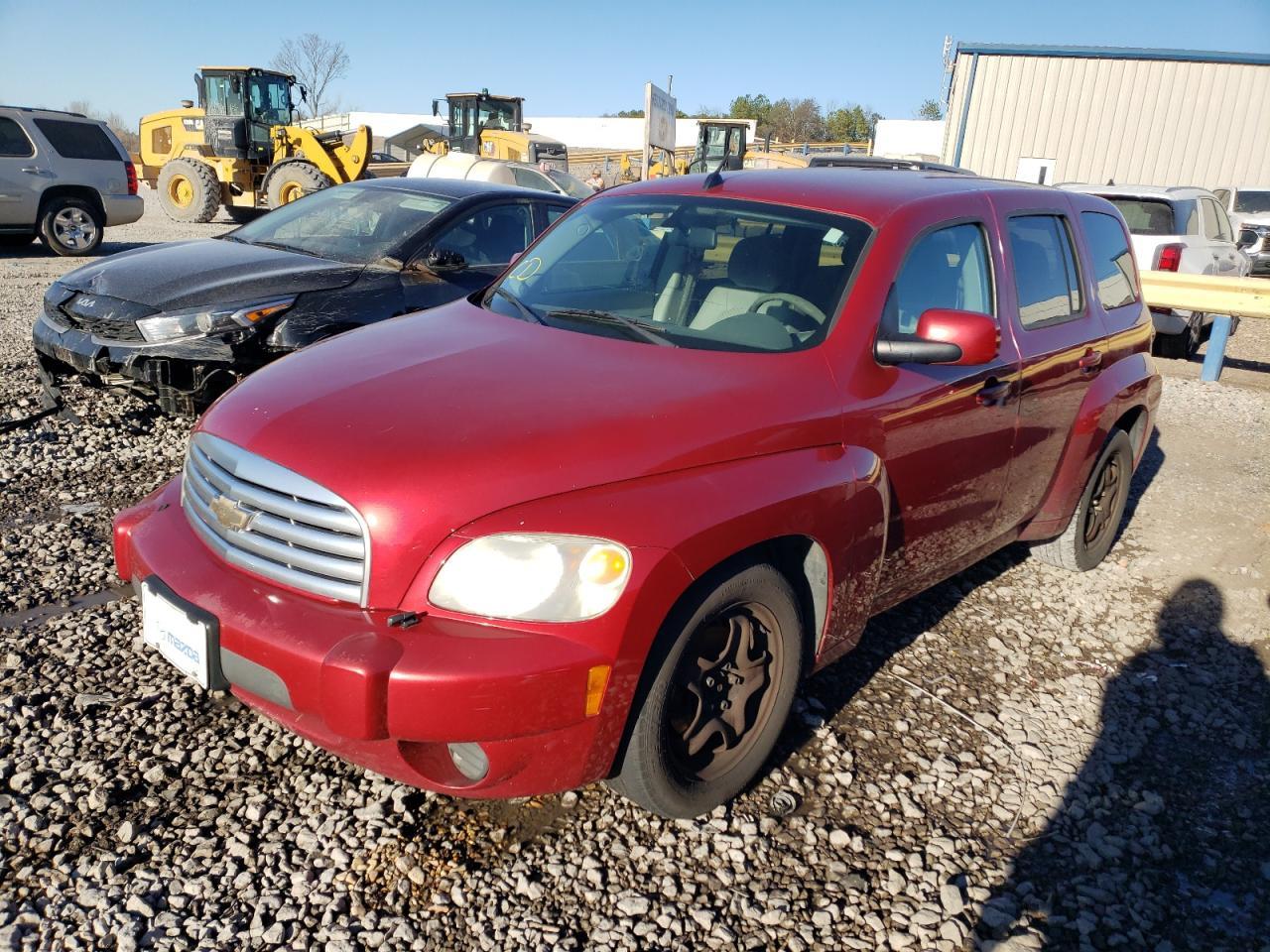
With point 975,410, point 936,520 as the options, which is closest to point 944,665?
point 936,520

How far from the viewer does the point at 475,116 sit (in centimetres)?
2627

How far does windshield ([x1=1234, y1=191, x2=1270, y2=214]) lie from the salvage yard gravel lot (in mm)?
18472

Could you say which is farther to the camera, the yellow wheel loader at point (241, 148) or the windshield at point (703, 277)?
the yellow wheel loader at point (241, 148)

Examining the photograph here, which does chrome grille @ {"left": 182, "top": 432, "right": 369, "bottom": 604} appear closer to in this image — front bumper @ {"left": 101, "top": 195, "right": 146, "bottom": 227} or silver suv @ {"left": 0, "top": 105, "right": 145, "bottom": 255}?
silver suv @ {"left": 0, "top": 105, "right": 145, "bottom": 255}

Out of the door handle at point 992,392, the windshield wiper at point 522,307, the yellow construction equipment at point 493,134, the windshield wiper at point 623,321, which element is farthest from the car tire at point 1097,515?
the yellow construction equipment at point 493,134

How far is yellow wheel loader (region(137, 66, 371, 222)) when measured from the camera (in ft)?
62.7

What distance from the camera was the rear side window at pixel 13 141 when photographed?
13608mm

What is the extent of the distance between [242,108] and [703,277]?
64.7ft

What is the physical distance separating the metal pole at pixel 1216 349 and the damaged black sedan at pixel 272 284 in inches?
277

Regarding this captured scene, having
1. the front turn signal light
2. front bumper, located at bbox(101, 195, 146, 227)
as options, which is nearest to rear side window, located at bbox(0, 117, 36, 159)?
front bumper, located at bbox(101, 195, 146, 227)

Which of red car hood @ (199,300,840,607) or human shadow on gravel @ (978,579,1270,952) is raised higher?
red car hood @ (199,300,840,607)

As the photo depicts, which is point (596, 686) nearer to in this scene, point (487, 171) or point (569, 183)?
point (487, 171)

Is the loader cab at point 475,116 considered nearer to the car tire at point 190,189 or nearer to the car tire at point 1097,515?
the car tire at point 190,189

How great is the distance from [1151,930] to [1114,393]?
260 centimetres
